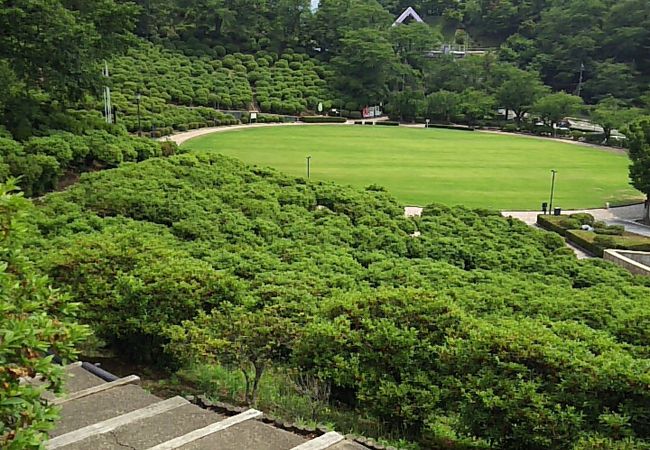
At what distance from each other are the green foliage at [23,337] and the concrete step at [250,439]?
1.68 m

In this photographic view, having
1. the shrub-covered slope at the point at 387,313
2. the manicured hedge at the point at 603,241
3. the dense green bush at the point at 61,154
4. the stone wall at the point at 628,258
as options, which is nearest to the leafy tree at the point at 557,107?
the manicured hedge at the point at 603,241

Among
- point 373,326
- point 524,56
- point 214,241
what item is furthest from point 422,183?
point 524,56

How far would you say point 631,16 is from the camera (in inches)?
2623

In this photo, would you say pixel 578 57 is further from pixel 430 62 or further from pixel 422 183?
pixel 422 183

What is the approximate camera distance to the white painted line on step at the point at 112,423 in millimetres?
4520

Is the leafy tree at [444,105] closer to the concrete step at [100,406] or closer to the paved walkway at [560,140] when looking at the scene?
the paved walkway at [560,140]

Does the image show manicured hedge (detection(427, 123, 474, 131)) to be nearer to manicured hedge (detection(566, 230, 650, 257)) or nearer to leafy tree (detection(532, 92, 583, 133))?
leafy tree (detection(532, 92, 583, 133))

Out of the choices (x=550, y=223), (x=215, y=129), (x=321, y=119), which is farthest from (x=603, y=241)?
(x=321, y=119)

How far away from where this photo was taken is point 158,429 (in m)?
4.80

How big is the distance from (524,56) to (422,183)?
4898 centimetres

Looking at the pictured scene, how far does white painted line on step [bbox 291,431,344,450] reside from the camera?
459 cm

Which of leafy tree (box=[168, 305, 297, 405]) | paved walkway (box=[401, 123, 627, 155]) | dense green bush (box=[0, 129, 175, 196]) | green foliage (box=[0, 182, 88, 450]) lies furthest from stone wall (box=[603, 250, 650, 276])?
paved walkway (box=[401, 123, 627, 155])

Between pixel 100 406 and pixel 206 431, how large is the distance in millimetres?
1106

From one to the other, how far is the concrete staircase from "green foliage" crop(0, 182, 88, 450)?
120 cm
